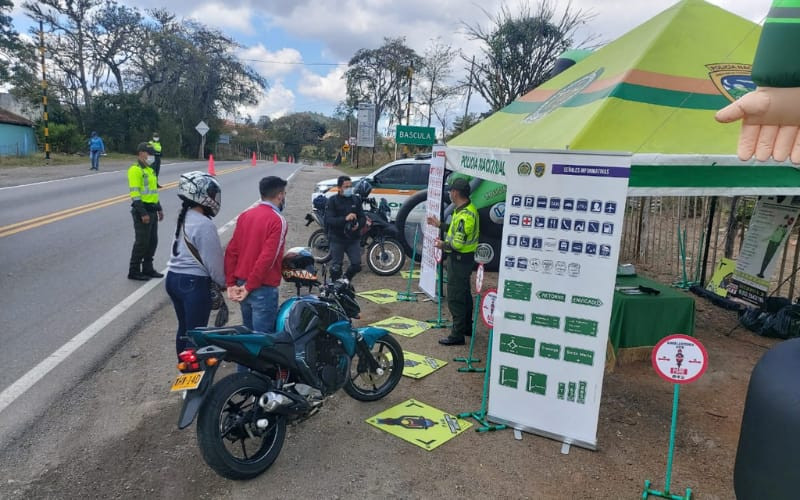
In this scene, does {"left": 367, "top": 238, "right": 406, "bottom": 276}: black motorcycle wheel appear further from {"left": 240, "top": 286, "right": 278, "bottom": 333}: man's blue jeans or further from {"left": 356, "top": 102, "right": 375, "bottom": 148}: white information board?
{"left": 356, "top": 102, "right": 375, "bottom": 148}: white information board

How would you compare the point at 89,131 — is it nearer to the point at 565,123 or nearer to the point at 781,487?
the point at 565,123

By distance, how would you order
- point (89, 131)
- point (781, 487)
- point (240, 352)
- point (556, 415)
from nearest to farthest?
point (781, 487), point (240, 352), point (556, 415), point (89, 131)

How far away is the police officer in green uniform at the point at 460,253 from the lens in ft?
19.1

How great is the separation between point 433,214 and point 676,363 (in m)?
4.45

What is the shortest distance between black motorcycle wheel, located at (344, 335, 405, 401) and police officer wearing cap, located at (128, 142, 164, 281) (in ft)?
14.8

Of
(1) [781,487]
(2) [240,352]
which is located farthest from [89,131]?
(1) [781,487]

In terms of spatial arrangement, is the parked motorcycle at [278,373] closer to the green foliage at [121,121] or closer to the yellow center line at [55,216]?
the yellow center line at [55,216]

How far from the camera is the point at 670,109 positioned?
16.4 feet

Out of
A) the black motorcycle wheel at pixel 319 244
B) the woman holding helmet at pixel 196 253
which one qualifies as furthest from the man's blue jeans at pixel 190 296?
the black motorcycle wheel at pixel 319 244

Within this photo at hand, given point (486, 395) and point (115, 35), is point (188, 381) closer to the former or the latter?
point (486, 395)

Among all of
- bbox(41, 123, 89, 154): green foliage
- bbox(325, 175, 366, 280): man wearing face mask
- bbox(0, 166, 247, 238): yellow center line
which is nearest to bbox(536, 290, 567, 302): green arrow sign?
bbox(325, 175, 366, 280): man wearing face mask

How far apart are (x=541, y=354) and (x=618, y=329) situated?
78.3 inches

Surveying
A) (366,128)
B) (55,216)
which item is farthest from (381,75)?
(55,216)

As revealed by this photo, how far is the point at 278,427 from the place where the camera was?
11.6 feet
